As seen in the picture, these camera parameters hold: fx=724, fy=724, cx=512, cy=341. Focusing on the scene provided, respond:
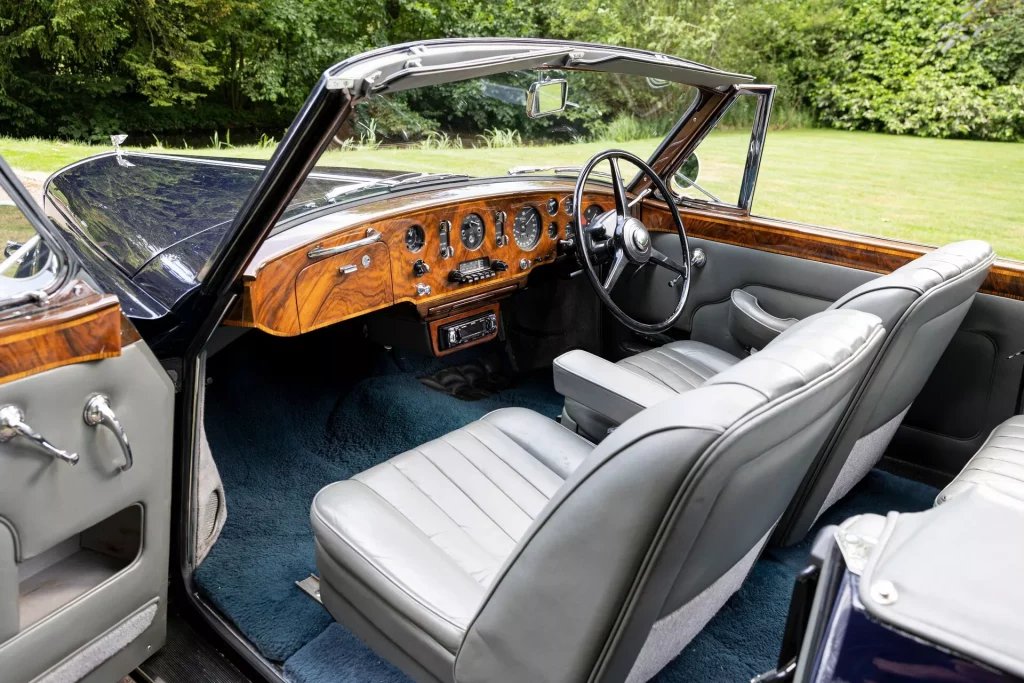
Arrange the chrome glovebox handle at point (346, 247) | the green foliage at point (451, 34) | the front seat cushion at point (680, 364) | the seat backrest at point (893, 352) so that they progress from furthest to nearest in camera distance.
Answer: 1. the green foliage at point (451, 34)
2. the front seat cushion at point (680, 364)
3. the chrome glovebox handle at point (346, 247)
4. the seat backrest at point (893, 352)

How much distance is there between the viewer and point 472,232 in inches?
95.1

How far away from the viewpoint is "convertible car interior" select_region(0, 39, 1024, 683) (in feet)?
2.77

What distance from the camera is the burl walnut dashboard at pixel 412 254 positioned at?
1.81 metres

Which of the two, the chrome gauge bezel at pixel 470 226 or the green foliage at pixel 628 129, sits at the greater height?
the green foliage at pixel 628 129

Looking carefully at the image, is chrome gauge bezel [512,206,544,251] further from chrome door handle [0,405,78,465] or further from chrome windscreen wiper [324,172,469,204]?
chrome door handle [0,405,78,465]

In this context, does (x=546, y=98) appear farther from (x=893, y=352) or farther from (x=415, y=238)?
(x=893, y=352)

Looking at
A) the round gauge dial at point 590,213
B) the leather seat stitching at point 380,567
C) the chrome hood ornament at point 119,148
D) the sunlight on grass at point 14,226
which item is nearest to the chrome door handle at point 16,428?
the sunlight on grass at point 14,226

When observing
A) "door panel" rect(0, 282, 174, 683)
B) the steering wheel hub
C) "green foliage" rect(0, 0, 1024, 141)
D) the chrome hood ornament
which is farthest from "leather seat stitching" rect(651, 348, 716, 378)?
"green foliage" rect(0, 0, 1024, 141)

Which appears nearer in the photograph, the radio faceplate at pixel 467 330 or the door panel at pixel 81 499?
the door panel at pixel 81 499

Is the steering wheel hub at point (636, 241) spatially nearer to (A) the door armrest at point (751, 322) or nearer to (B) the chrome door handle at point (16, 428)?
(A) the door armrest at point (751, 322)

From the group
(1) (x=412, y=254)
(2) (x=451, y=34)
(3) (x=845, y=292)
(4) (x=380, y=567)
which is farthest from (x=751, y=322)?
(2) (x=451, y=34)

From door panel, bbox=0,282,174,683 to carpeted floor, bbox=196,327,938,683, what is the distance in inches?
12.5

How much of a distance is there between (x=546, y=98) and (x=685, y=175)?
99 centimetres

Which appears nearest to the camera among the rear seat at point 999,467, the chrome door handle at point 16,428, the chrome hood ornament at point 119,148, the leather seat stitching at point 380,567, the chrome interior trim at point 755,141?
the chrome door handle at point 16,428
